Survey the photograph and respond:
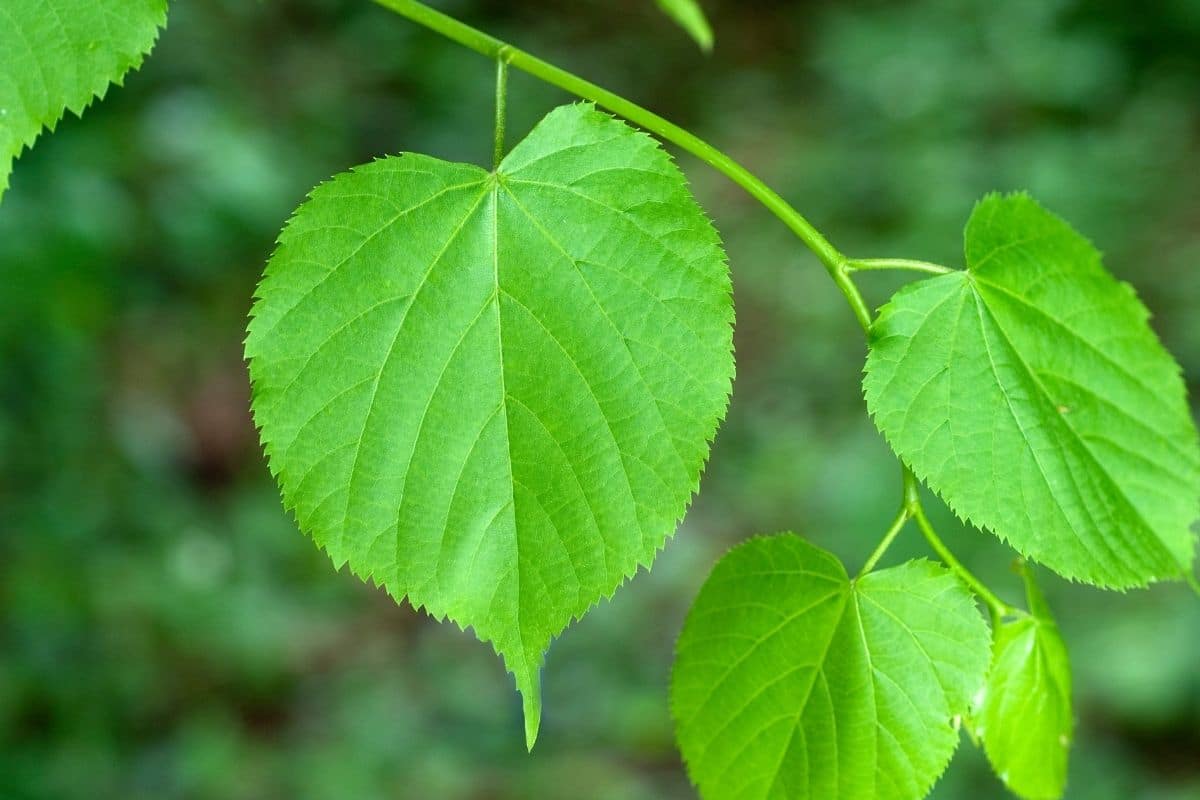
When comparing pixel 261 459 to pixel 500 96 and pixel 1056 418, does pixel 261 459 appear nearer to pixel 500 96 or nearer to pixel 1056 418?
pixel 500 96

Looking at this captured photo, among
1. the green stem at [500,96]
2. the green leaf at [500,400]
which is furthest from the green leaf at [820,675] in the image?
the green stem at [500,96]

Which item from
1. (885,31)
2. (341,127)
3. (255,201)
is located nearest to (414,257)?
(255,201)


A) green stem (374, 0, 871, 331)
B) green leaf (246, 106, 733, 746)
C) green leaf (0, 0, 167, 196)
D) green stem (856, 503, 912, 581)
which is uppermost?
green leaf (0, 0, 167, 196)

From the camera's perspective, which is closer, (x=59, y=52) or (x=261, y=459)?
(x=59, y=52)

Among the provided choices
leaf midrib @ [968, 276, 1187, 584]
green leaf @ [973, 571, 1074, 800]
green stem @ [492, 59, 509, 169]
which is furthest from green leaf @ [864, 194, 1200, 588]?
green stem @ [492, 59, 509, 169]

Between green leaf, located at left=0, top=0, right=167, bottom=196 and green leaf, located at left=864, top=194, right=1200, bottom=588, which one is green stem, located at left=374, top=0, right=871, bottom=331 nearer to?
green leaf, located at left=864, top=194, right=1200, bottom=588

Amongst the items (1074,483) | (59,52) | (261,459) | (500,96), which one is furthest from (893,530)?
(261,459)
